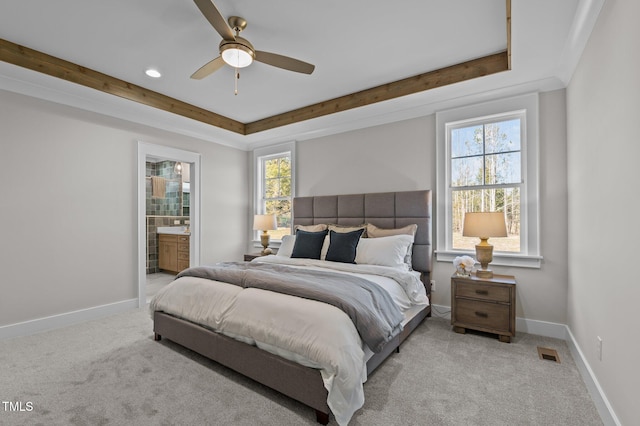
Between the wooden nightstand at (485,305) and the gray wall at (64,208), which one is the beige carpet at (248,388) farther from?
the gray wall at (64,208)

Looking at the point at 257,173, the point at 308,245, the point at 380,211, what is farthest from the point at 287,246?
the point at 257,173

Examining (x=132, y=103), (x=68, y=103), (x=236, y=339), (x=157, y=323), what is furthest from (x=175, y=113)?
(x=236, y=339)

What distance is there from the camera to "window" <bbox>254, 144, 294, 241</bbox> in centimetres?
520

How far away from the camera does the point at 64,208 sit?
3422mm

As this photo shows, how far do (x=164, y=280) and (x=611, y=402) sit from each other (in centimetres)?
613

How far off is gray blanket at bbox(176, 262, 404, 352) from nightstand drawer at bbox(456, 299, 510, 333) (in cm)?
103

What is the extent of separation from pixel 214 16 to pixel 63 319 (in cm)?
355

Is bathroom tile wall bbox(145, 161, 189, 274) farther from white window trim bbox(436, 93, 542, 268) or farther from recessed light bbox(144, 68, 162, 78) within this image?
white window trim bbox(436, 93, 542, 268)

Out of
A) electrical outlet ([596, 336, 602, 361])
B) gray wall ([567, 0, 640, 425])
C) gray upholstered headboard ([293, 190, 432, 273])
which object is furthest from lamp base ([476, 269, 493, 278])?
electrical outlet ([596, 336, 602, 361])

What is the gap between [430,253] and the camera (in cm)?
362

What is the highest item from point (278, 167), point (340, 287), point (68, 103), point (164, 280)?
point (68, 103)

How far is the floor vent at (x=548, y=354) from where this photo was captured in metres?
2.53

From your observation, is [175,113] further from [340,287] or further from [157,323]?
[340,287]

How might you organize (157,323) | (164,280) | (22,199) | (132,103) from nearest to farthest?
(157,323) → (22,199) → (132,103) → (164,280)
